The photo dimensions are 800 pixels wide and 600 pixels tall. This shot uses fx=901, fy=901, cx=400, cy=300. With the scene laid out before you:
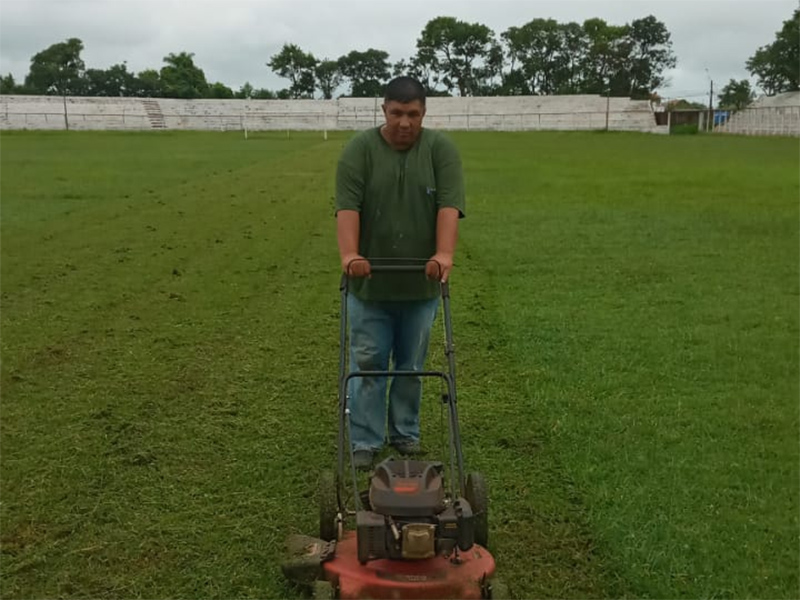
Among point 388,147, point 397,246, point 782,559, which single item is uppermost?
point 388,147

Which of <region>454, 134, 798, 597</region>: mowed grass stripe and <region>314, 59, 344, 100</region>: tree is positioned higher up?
<region>314, 59, 344, 100</region>: tree

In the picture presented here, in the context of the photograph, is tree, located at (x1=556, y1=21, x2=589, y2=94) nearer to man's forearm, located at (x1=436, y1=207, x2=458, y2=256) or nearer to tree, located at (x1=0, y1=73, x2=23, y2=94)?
tree, located at (x1=0, y1=73, x2=23, y2=94)

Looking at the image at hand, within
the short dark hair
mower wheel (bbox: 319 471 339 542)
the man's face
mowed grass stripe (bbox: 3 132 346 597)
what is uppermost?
the short dark hair

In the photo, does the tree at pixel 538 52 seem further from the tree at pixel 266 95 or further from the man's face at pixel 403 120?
the man's face at pixel 403 120

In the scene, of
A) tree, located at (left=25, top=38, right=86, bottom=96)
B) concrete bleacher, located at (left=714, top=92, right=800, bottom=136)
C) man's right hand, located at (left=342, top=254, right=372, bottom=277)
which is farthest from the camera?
tree, located at (left=25, top=38, right=86, bottom=96)

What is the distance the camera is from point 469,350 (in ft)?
22.4

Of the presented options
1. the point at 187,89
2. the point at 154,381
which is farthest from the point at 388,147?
the point at 187,89

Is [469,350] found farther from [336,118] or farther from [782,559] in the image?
[336,118]

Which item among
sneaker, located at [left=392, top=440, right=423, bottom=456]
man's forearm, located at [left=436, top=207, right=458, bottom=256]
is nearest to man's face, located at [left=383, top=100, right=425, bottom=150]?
man's forearm, located at [left=436, top=207, right=458, bottom=256]

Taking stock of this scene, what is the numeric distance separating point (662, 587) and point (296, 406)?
266 centimetres

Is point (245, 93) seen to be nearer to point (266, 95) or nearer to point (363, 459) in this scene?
point (266, 95)

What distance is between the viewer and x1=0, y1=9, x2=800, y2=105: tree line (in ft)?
316

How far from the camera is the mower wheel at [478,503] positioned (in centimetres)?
344

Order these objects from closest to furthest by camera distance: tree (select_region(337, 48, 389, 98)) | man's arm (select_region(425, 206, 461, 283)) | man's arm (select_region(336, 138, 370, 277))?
man's arm (select_region(425, 206, 461, 283)) < man's arm (select_region(336, 138, 370, 277)) < tree (select_region(337, 48, 389, 98))
